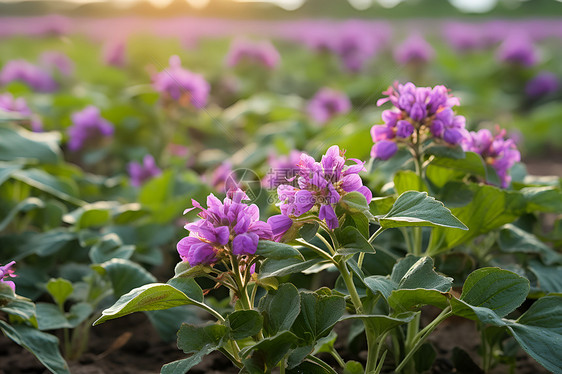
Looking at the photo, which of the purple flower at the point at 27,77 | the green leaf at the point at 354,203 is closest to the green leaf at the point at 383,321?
the green leaf at the point at 354,203

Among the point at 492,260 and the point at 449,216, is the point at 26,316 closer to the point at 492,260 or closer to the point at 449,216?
the point at 449,216

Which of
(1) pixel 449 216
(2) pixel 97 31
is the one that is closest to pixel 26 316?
(1) pixel 449 216

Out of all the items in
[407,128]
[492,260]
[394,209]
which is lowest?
[492,260]

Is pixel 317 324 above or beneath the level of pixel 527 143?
above

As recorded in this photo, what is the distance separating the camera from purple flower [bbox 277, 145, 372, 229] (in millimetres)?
1242

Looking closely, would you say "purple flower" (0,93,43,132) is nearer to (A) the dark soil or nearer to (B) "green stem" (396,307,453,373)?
(A) the dark soil

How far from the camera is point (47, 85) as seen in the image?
4.98 meters

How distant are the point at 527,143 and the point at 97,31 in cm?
779

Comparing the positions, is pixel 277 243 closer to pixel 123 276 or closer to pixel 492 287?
pixel 492 287

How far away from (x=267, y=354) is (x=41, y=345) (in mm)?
683

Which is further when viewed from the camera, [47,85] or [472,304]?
[47,85]

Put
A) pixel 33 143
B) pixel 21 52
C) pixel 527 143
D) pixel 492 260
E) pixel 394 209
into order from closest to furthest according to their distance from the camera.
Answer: pixel 394 209 < pixel 492 260 < pixel 33 143 < pixel 527 143 < pixel 21 52

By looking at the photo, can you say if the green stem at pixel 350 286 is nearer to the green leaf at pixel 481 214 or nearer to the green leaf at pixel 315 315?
the green leaf at pixel 315 315

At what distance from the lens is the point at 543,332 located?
1.32 m
